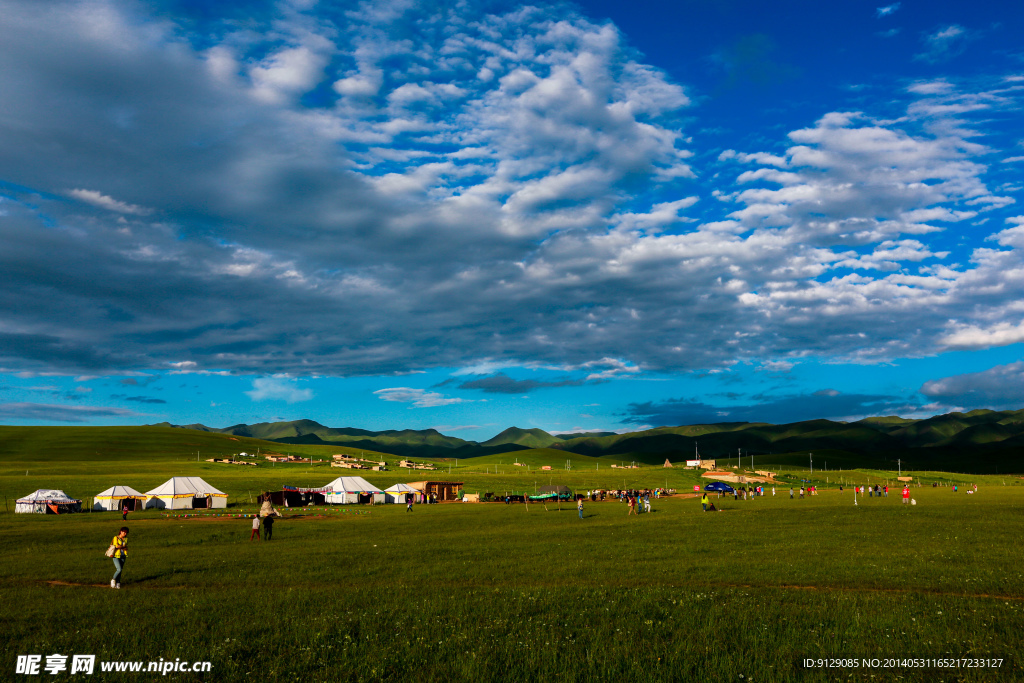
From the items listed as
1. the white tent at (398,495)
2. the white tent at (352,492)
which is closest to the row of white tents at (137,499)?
the white tent at (352,492)

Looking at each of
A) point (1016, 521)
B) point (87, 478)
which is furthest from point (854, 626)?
point (87, 478)

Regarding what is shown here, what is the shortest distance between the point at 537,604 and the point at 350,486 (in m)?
78.5

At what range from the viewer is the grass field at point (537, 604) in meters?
11.5

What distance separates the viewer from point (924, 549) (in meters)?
26.5

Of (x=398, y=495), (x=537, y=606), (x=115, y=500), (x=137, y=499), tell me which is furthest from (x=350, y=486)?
(x=537, y=606)

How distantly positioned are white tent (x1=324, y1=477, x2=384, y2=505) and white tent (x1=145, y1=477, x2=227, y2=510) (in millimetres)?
15281

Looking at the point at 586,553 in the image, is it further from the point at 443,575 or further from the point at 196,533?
the point at 196,533

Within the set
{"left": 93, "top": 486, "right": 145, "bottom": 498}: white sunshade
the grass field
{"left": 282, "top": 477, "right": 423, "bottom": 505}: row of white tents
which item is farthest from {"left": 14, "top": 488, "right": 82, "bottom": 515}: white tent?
the grass field

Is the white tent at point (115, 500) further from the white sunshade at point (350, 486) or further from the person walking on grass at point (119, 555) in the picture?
the person walking on grass at point (119, 555)

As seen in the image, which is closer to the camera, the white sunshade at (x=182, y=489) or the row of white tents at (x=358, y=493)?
the white sunshade at (x=182, y=489)

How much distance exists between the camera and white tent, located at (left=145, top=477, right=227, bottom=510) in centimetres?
7550

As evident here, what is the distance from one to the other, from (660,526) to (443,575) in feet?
76.9

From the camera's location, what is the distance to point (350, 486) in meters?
89.4

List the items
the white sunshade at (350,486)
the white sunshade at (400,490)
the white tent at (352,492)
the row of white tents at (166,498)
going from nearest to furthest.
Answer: the row of white tents at (166,498) → the white tent at (352,492) → the white sunshade at (350,486) → the white sunshade at (400,490)
